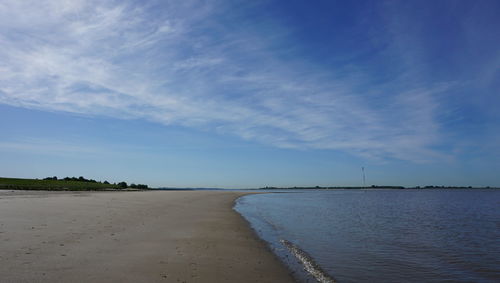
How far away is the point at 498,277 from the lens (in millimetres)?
10414

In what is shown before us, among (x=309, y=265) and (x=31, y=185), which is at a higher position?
(x=31, y=185)

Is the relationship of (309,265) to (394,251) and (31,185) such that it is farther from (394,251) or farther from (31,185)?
(31,185)

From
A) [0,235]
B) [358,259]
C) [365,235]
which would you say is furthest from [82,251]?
[365,235]

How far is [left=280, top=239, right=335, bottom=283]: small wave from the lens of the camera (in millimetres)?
9475

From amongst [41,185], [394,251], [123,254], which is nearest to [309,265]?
[394,251]

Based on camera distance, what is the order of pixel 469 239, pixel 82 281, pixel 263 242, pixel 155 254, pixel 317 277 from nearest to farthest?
pixel 82 281, pixel 317 277, pixel 155 254, pixel 263 242, pixel 469 239

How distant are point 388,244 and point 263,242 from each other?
665 centimetres

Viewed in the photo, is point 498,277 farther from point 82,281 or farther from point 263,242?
point 82,281

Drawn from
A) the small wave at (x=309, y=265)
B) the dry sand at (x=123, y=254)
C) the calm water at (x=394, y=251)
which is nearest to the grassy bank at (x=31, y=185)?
the dry sand at (x=123, y=254)

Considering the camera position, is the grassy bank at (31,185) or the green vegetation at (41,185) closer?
the grassy bank at (31,185)

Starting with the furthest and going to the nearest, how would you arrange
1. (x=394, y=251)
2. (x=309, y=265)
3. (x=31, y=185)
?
(x=31, y=185), (x=394, y=251), (x=309, y=265)

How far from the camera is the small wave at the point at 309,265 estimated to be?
9.48 meters

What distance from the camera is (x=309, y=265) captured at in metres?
10.9

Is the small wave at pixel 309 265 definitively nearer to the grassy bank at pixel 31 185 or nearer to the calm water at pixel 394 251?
the calm water at pixel 394 251
